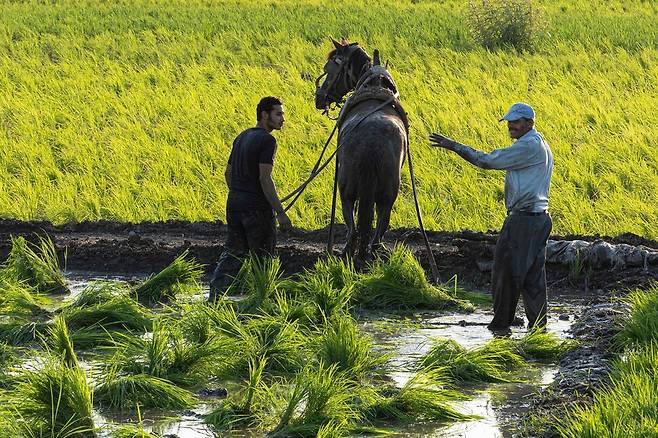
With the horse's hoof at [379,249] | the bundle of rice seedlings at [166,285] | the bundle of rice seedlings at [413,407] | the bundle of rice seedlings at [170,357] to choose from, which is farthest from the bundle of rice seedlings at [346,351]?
the horse's hoof at [379,249]

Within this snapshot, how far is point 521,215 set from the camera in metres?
8.84

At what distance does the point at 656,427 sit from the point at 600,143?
12.1m

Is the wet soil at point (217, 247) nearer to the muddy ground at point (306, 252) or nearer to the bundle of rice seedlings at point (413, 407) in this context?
the muddy ground at point (306, 252)

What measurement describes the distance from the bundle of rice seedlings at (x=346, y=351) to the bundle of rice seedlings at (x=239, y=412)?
74 centimetres

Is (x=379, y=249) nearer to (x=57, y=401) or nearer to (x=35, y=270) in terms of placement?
(x=35, y=270)

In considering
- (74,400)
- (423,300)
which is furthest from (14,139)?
(74,400)

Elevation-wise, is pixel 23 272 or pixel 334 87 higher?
pixel 334 87

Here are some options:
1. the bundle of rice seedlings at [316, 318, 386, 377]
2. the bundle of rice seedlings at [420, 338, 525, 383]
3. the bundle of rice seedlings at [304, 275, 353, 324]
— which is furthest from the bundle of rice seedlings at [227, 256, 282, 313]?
the bundle of rice seedlings at [420, 338, 525, 383]

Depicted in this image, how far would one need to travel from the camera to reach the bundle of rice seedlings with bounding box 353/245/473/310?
991 cm

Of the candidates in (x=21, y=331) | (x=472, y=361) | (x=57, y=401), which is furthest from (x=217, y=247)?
(x=57, y=401)

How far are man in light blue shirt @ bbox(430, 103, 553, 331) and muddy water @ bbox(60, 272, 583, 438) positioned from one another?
0.26 meters

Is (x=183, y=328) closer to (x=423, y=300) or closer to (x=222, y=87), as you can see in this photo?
(x=423, y=300)

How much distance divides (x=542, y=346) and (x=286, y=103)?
39.4 ft

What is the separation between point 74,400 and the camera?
20.6ft
